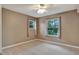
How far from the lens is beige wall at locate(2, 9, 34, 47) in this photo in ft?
6.20

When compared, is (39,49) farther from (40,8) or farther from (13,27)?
(40,8)

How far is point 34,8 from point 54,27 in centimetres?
51

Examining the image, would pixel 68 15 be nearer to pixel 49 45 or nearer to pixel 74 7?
pixel 74 7

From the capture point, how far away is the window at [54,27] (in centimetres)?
206

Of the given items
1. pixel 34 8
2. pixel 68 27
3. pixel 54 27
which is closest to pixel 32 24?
pixel 34 8

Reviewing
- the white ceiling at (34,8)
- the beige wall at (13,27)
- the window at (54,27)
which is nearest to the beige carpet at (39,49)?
the beige wall at (13,27)

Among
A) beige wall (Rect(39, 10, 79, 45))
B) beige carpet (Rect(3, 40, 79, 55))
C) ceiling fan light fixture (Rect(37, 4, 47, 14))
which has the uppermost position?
ceiling fan light fixture (Rect(37, 4, 47, 14))

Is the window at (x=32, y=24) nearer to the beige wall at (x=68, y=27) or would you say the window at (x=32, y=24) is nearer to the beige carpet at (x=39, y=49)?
the beige wall at (x=68, y=27)

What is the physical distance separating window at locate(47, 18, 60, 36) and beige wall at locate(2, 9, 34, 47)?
46 cm

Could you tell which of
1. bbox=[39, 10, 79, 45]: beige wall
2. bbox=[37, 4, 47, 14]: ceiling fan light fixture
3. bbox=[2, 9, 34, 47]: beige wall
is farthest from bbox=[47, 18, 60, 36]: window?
bbox=[2, 9, 34, 47]: beige wall

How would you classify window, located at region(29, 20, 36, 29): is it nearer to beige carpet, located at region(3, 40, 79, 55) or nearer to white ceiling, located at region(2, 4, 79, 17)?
white ceiling, located at region(2, 4, 79, 17)
